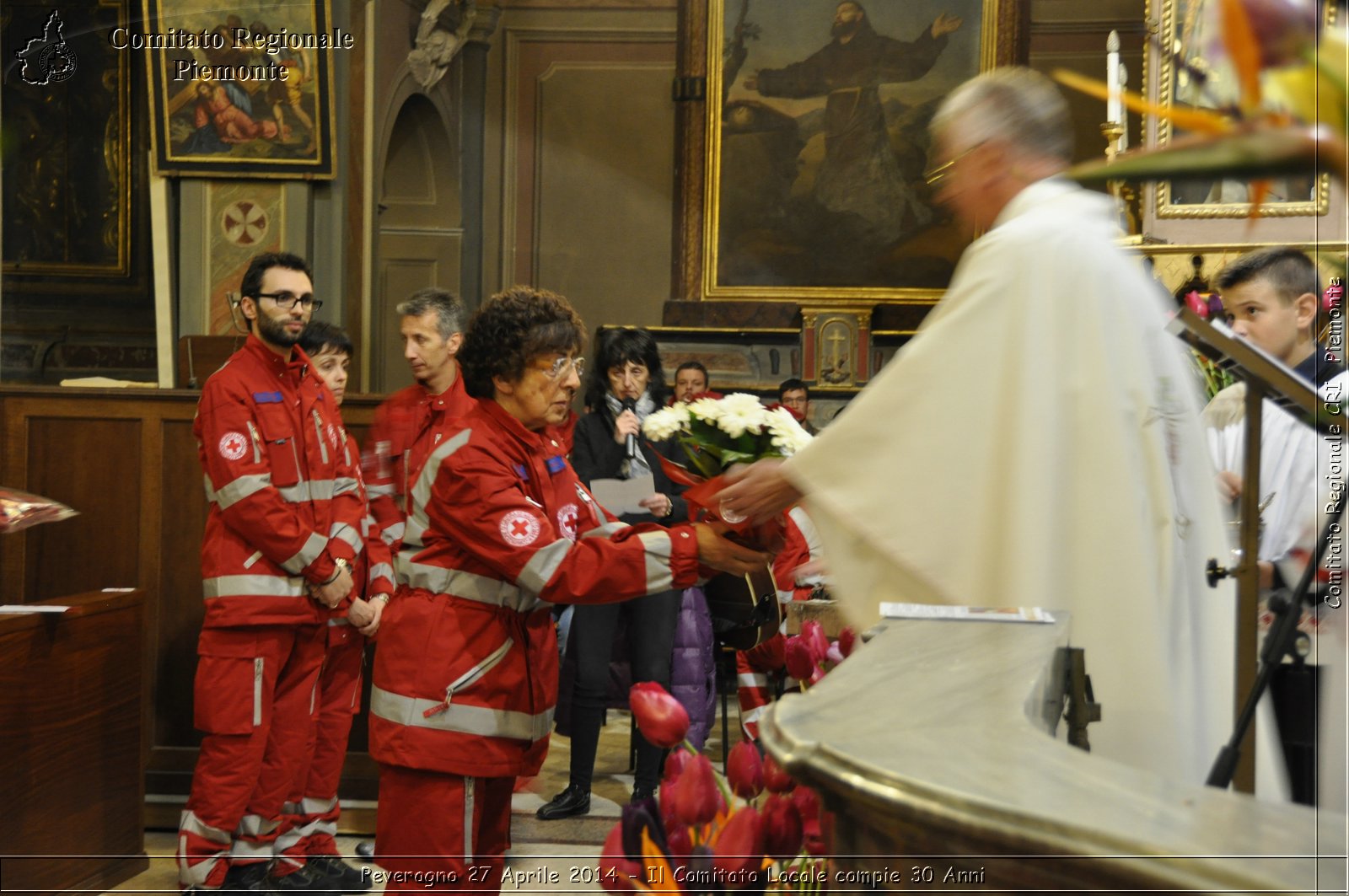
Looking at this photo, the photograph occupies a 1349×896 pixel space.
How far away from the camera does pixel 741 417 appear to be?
2535mm

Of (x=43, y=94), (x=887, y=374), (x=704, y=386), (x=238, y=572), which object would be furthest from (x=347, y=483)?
(x=43, y=94)

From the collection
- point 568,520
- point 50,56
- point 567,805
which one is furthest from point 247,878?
point 50,56

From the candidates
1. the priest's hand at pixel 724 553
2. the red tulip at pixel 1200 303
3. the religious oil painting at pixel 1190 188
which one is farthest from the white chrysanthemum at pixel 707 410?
the religious oil painting at pixel 1190 188

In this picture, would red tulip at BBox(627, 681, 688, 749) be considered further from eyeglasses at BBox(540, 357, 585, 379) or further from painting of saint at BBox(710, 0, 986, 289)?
painting of saint at BBox(710, 0, 986, 289)

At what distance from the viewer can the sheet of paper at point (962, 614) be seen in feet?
5.34

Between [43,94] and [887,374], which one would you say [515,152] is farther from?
[887,374]

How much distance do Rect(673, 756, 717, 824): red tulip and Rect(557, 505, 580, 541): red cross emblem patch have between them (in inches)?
58.3

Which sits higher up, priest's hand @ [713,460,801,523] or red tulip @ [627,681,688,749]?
priest's hand @ [713,460,801,523]

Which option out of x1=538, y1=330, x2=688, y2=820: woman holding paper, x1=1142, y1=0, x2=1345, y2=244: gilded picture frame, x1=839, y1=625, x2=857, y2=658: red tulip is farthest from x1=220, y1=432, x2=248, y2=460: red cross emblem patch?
x1=1142, y1=0, x2=1345, y2=244: gilded picture frame

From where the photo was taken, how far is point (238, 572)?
3.96 metres

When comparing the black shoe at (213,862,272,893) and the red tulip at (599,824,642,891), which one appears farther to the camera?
the black shoe at (213,862,272,893)

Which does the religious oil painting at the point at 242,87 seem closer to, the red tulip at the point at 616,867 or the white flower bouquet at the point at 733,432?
the white flower bouquet at the point at 733,432

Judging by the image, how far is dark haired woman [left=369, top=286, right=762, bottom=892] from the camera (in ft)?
8.25

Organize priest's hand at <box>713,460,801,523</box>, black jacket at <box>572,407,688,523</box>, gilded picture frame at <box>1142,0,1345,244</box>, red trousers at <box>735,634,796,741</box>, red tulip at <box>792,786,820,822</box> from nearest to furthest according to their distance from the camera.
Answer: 1. red tulip at <box>792,786,820,822</box>
2. priest's hand at <box>713,460,801,523</box>
3. red trousers at <box>735,634,796,741</box>
4. black jacket at <box>572,407,688,523</box>
5. gilded picture frame at <box>1142,0,1345,244</box>
